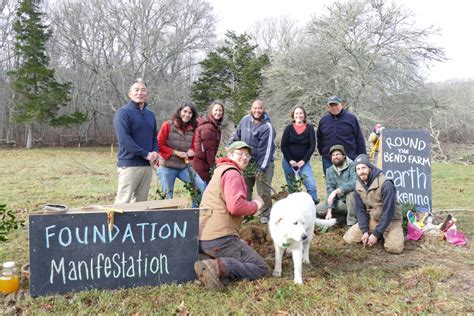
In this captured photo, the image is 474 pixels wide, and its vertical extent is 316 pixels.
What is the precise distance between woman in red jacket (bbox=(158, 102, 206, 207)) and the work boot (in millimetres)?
1867

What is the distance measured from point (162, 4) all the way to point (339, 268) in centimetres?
2982

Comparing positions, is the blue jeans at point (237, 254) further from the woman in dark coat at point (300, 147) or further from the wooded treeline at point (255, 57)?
the wooded treeline at point (255, 57)

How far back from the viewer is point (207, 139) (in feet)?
17.5

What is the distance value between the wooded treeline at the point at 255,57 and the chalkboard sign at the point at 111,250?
17982 mm

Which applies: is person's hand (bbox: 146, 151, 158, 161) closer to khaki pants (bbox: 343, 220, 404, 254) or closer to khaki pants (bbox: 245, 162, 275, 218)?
khaki pants (bbox: 245, 162, 275, 218)

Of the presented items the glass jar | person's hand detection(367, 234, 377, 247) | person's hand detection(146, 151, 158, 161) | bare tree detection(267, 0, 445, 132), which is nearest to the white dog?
person's hand detection(367, 234, 377, 247)

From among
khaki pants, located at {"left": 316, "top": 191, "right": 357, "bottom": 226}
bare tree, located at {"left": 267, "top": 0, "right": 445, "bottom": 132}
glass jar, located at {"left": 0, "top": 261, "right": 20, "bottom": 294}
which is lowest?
glass jar, located at {"left": 0, "top": 261, "right": 20, "bottom": 294}

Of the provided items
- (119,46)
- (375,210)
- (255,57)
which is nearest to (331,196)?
(375,210)

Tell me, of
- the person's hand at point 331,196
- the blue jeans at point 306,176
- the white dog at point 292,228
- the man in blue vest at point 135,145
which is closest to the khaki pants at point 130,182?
the man in blue vest at point 135,145

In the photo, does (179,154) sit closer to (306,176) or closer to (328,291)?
(306,176)

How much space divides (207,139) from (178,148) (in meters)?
0.47

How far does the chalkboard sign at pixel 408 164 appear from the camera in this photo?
6332 mm

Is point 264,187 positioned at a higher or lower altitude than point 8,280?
higher

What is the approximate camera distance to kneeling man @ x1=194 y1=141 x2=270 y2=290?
143 inches
